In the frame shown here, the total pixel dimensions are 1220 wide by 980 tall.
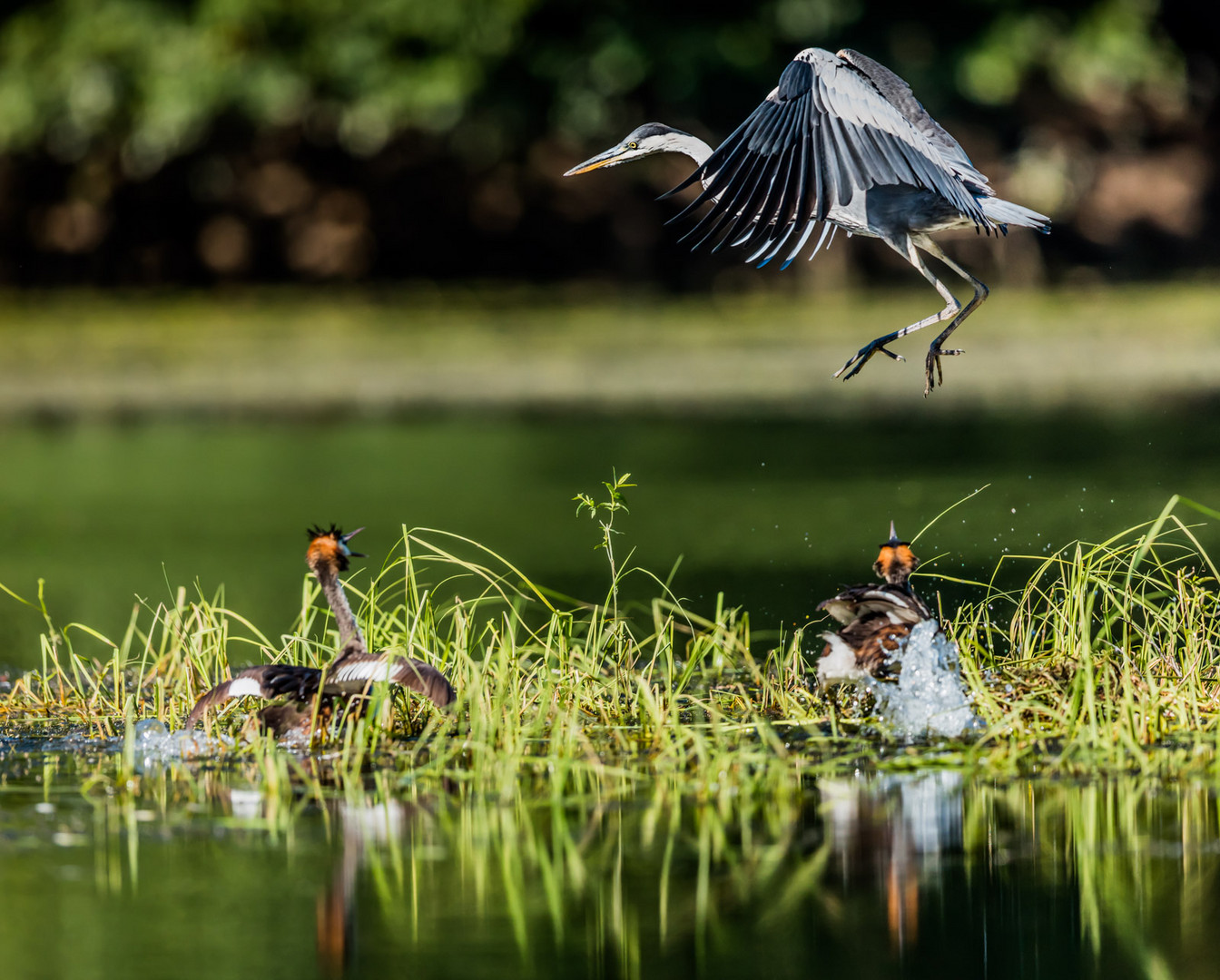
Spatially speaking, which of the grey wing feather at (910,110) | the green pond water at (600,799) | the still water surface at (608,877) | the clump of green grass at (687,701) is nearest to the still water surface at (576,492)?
the green pond water at (600,799)

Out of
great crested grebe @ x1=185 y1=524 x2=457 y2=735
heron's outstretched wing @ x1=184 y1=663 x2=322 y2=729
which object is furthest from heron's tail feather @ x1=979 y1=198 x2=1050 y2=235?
heron's outstretched wing @ x1=184 y1=663 x2=322 y2=729

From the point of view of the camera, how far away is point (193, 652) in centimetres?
716

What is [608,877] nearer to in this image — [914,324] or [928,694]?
[928,694]

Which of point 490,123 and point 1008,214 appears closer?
point 1008,214

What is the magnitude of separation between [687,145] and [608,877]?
127 inches

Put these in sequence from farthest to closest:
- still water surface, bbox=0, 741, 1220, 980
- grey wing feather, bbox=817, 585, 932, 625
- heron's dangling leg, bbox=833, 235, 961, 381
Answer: grey wing feather, bbox=817, 585, 932, 625 → heron's dangling leg, bbox=833, 235, 961, 381 → still water surface, bbox=0, 741, 1220, 980

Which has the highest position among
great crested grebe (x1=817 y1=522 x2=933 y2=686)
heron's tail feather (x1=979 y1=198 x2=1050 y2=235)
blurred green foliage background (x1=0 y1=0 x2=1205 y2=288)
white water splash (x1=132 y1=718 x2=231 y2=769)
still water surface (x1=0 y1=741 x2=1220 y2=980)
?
blurred green foliage background (x1=0 y1=0 x2=1205 y2=288)

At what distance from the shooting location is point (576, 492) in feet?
44.7

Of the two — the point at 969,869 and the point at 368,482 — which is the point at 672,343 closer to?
the point at 368,482

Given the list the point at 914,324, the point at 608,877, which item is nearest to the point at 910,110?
the point at 914,324

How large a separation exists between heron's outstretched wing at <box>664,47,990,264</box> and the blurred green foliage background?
834 inches

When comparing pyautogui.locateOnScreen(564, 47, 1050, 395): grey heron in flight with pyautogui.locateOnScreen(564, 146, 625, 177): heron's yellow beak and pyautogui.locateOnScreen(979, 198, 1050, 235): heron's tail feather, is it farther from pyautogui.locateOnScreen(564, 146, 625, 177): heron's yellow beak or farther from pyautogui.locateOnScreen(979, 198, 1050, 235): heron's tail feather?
pyautogui.locateOnScreen(564, 146, 625, 177): heron's yellow beak

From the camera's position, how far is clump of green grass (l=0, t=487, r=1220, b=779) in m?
5.95

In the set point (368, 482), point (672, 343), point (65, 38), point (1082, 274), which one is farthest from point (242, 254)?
point (368, 482)
